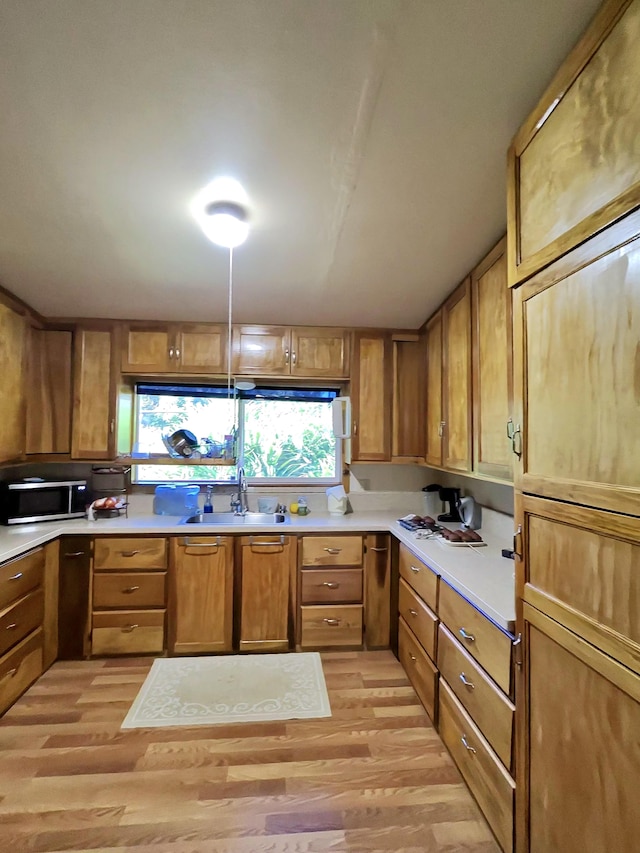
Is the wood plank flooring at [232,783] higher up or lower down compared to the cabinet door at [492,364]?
lower down

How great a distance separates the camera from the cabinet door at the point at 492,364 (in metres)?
1.78

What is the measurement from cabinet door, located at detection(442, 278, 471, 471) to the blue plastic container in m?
1.90

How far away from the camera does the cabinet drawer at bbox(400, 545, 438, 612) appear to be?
2031 mm

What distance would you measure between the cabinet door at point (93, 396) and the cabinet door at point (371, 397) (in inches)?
70.1

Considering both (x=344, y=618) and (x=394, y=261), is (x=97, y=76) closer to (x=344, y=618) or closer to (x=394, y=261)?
(x=394, y=261)

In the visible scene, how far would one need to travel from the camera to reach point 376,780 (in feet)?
5.61

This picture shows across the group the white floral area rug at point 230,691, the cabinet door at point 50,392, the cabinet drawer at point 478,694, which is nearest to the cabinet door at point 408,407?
the cabinet drawer at point 478,694

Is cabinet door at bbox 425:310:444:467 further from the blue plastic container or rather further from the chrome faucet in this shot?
the blue plastic container

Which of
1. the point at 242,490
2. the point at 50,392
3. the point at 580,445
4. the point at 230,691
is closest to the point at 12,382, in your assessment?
the point at 50,392

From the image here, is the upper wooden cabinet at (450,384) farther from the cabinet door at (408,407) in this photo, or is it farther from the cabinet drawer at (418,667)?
the cabinet drawer at (418,667)

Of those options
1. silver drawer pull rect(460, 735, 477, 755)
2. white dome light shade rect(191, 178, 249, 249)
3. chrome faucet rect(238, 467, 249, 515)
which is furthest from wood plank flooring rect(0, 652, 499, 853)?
white dome light shade rect(191, 178, 249, 249)

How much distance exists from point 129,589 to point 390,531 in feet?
5.75

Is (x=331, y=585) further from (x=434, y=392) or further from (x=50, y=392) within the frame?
(x=50, y=392)

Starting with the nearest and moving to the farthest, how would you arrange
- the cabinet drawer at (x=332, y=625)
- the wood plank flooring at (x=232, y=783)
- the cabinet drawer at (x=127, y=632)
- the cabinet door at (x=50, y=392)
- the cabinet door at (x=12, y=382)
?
the wood plank flooring at (x=232, y=783), the cabinet door at (x=12, y=382), the cabinet drawer at (x=127, y=632), the cabinet drawer at (x=332, y=625), the cabinet door at (x=50, y=392)
